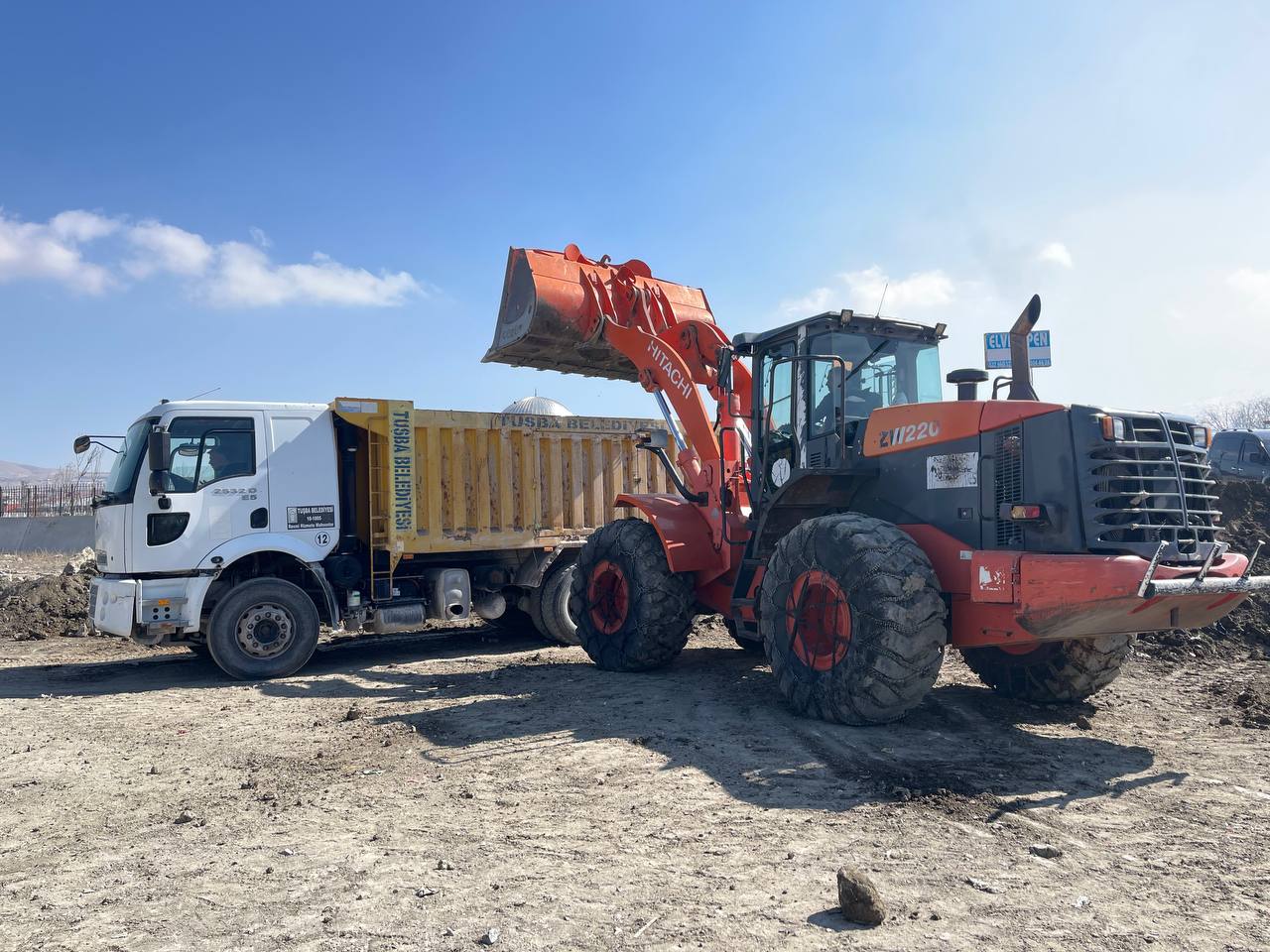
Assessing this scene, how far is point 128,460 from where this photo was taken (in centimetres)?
935

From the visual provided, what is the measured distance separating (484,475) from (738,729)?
5.58 metres

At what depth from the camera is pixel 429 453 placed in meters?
10.5

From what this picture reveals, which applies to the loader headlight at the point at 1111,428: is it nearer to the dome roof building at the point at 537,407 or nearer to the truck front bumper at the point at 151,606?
the truck front bumper at the point at 151,606

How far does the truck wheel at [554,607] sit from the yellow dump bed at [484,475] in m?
0.47

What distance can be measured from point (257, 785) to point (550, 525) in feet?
20.4

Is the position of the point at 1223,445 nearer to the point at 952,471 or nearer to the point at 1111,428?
the point at 952,471

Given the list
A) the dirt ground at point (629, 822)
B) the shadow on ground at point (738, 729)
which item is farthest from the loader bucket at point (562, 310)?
the dirt ground at point (629, 822)

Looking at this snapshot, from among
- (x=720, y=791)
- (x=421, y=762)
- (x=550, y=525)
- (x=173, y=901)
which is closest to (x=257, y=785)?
(x=421, y=762)

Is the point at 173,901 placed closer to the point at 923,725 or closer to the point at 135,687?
the point at 923,725

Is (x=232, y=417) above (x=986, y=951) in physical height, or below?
above

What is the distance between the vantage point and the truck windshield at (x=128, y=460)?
918 centimetres

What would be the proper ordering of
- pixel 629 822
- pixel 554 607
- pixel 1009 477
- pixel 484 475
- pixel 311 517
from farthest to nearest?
1. pixel 554 607
2. pixel 484 475
3. pixel 311 517
4. pixel 1009 477
5. pixel 629 822

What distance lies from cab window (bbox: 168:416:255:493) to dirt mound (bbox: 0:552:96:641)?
514 cm

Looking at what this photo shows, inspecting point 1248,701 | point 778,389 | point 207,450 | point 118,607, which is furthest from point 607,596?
point 1248,701
